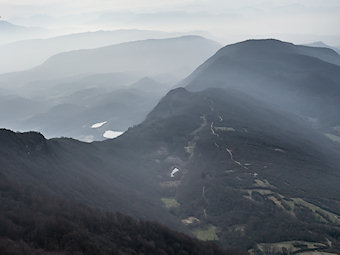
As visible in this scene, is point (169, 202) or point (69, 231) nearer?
point (69, 231)

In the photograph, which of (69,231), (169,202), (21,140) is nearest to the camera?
(69,231)

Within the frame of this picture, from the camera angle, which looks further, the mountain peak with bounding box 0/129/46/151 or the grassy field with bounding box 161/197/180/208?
the grassy field with bounding box 161/197/180/208

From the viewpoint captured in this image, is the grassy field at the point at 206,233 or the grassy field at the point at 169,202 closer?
the grassy field at the point at 206,233

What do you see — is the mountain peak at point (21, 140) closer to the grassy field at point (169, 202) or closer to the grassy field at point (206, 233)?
the grassy field at point (169, 202)

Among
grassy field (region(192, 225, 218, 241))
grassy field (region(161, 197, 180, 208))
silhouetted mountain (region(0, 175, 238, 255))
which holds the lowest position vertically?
grassy field (region(161, 197, 180, 208))

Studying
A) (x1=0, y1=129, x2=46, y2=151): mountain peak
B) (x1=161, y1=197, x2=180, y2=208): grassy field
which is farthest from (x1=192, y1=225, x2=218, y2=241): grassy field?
(x1=0, y1=129, x2=46, y2=151): mountain peak

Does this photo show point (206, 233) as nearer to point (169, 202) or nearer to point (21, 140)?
point (169, 202)

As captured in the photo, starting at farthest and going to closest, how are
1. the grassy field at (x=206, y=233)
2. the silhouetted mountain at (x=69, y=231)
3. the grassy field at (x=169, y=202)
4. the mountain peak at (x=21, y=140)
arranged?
the grassy field at (x=169, y=202) → the mountain peak at (x=21, y=140) → the grassy field at (x=206, y=233) → the silhouetted mountain at (x=69, y=231)

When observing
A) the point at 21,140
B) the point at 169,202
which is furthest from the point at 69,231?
the point at 21,140

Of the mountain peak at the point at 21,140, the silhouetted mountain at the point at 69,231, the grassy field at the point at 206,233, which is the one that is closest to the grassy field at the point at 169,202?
the grassy field at the point at 206,233

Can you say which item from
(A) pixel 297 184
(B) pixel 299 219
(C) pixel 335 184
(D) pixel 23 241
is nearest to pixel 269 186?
(A) pixel 297 184

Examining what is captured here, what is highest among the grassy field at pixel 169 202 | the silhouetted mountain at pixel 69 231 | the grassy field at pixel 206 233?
the silhouetted mountain at pixel 69 231

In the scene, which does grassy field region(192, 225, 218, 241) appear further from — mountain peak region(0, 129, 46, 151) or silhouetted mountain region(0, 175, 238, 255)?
mountain peak region(0, 129, 46, 151)
